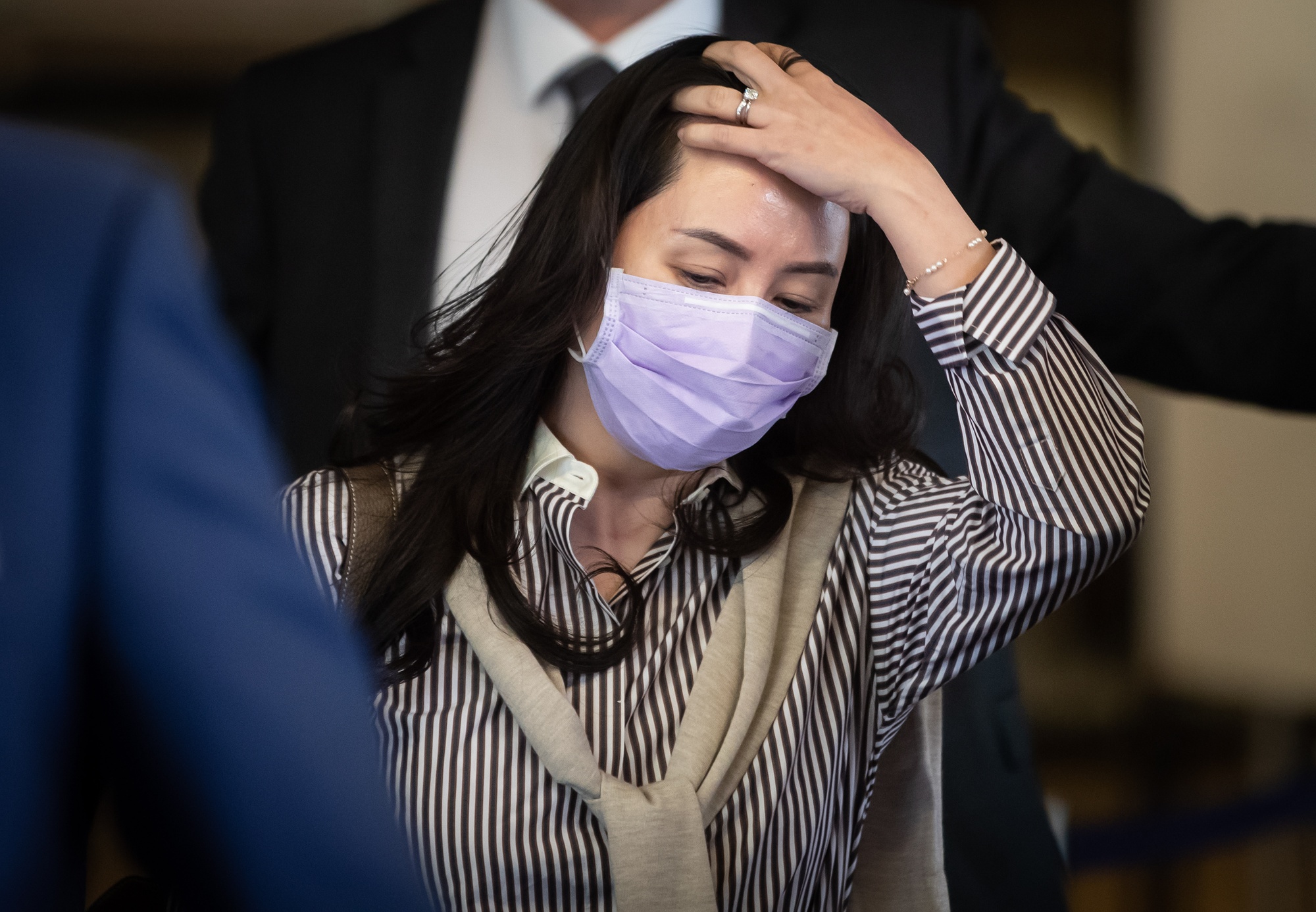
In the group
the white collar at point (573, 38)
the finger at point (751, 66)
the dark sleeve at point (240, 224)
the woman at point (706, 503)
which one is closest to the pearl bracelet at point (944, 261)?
the woman at point (706, 503)

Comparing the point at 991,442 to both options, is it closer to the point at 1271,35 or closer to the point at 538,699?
the point at 538,699

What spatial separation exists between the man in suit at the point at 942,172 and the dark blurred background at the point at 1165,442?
0.11 metres

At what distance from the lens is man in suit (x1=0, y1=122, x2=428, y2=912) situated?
309 millimetres

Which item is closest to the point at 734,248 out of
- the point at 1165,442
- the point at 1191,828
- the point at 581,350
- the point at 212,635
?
the point at 581,350

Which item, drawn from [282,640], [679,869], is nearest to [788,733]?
[679,869]

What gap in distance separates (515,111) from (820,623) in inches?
14.0

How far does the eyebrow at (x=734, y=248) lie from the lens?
563mm

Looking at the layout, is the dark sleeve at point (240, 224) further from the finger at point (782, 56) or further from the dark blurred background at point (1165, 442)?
the finger at point (782, 56)

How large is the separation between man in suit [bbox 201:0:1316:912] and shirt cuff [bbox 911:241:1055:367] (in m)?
0.07

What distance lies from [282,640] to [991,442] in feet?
1.20

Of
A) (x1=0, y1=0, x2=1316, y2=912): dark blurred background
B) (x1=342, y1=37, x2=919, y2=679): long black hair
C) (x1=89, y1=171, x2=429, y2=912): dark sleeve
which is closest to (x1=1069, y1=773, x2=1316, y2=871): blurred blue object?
(x1=0, y1=0, x2=1316, y2=912): dark blurred background

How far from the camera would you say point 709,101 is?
57 cm

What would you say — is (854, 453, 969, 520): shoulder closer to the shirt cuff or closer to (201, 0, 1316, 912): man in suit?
(201, 0, 1316, 912): man in suit

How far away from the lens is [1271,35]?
1.21 metres
